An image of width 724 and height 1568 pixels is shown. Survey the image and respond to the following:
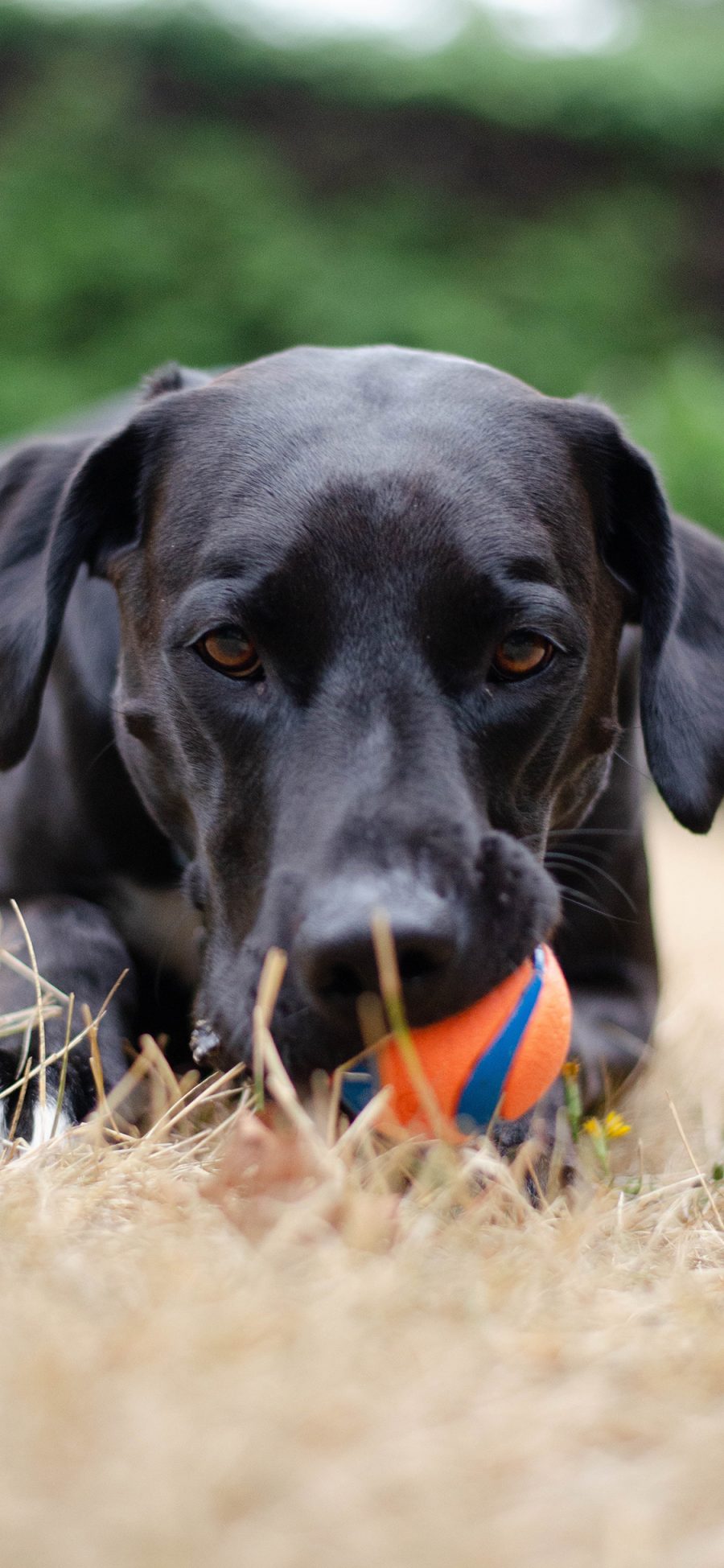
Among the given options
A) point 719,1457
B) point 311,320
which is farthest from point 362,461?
point 311,320

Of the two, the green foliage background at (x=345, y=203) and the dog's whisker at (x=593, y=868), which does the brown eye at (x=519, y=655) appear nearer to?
the dog's whisker at (x=593, y=868)

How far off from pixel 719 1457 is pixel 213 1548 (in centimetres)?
41

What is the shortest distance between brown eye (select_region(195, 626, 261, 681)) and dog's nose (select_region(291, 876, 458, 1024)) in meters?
0.46

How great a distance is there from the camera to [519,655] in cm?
209

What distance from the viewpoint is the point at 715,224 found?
11.8 meters

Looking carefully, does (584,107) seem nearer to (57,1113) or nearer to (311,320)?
(311,320)

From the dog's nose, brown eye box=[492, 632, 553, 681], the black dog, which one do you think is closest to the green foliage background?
the black dog

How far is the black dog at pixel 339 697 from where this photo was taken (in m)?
1.81

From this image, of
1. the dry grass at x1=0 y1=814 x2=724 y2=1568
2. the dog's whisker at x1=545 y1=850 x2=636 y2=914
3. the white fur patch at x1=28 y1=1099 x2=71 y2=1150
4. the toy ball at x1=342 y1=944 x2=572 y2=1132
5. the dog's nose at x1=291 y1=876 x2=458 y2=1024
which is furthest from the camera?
the dog's whisker at x1=545 y1=850 x2=636 y2=914

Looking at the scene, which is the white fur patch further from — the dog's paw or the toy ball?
the toy ball

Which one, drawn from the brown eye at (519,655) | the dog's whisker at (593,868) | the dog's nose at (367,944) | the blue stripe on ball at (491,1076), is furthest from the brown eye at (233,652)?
the dog's whisker at (593,868)

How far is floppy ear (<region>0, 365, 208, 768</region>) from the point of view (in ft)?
7.88

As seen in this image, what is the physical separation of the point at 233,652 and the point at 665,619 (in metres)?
0.75

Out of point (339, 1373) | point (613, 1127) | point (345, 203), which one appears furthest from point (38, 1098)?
point (345, 203)
